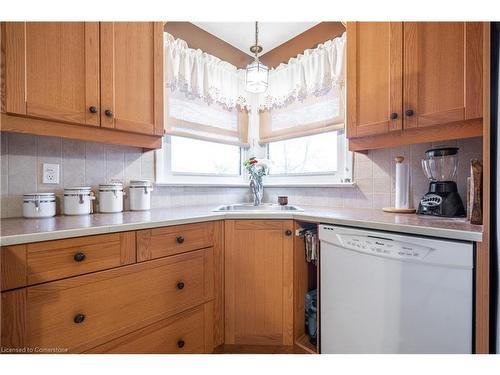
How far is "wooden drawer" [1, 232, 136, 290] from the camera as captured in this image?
777 mm

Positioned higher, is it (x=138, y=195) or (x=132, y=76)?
(x=132, y=76)

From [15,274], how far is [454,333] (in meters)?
1.54

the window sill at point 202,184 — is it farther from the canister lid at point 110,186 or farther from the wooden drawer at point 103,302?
the wooden drawer at point 103,302

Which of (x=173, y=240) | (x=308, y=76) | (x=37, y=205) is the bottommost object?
(x=173, y=240)

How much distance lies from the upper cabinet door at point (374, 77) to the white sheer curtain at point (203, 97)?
1072mm

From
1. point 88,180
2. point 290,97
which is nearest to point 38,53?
point 88,180

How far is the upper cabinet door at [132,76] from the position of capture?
1281 millimetres

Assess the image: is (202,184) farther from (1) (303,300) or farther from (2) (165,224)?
(1) (303,300)

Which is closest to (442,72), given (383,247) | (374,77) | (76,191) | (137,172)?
(374,77)

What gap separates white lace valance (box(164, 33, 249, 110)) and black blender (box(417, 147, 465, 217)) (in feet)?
5.24

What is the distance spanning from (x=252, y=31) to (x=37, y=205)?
6.68 ft

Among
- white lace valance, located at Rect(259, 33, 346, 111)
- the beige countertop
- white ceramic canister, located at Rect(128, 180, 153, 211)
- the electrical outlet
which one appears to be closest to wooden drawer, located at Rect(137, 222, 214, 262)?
the beige countertop

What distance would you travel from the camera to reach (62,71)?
114cm

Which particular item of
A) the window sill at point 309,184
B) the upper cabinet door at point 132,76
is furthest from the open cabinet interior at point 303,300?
the upper cabinet door at point 132,76
